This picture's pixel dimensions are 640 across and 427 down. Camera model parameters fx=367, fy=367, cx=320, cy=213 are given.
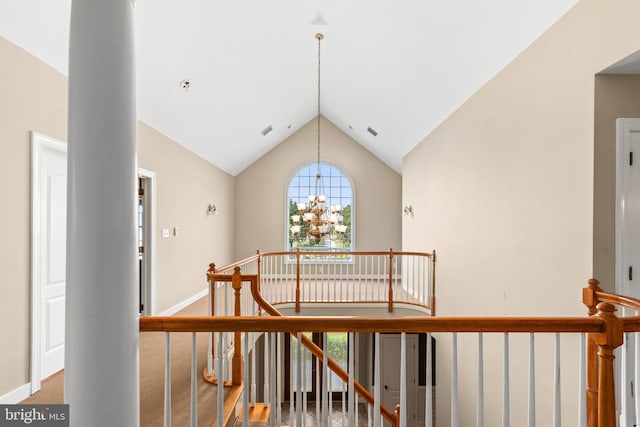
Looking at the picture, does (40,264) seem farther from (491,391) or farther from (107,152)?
(491,391)

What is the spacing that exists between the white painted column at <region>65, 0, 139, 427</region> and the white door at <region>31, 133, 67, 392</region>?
190 centimetres

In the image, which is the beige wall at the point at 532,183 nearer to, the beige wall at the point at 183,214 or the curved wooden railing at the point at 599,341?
the curved wooden railing at the point at 599,341

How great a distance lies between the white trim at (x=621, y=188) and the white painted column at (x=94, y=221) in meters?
3.12

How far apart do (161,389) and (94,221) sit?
2125mm

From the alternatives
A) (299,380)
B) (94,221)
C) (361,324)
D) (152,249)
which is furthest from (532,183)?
(152,249)

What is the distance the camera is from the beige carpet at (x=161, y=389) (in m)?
2.77

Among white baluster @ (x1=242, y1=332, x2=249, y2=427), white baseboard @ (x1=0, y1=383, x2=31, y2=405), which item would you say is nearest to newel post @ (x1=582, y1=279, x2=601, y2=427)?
white baluster @ (x1=242, y1=332, x2=249, y2=427)

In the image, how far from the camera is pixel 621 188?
8.40 ft

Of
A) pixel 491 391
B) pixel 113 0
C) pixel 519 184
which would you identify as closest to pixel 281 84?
pixel 519 184

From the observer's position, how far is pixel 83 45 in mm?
1631

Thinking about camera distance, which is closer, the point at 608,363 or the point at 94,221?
the point at 94,221

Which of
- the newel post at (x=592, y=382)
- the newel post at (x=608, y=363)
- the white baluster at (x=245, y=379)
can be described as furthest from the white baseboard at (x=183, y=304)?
the newel post at (x=608, y=363)

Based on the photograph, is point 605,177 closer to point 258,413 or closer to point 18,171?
point 258,413

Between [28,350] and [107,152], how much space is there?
244 centimetres
